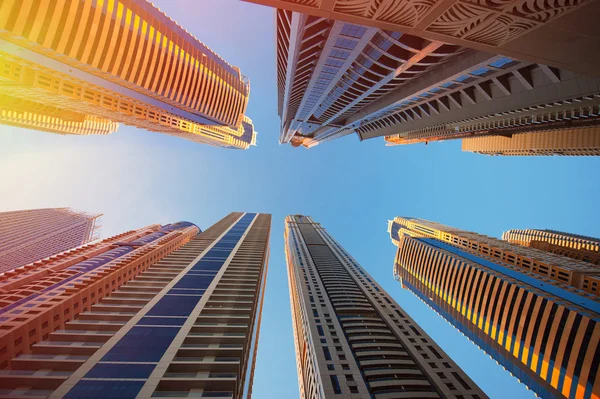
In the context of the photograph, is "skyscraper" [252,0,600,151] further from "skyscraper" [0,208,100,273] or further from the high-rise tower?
"skyscraper" [0,208,100,273]

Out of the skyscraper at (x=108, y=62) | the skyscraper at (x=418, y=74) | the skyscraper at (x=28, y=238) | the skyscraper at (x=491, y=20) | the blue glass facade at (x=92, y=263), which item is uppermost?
the skyscraper at (x=108, y=62)

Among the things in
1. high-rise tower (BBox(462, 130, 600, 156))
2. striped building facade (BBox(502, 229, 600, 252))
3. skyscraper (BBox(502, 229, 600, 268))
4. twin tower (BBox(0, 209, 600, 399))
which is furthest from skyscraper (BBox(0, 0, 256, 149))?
striped building facade (BBox(502, 229, 600, 252))

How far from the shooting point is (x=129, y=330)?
164 ft

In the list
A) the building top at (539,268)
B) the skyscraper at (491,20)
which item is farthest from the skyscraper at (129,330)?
the building top at (539,268)

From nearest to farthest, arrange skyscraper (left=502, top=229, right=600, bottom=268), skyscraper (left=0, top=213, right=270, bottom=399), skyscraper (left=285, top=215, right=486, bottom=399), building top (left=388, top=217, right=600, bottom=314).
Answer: skyscraper (left=0, top=213, right=270, bottom=399), skyscraper (left=285, top=215, right=486, bottom=399), building top (left=388, top=217, right=600, bottom=314), skyscraper (left=502, top=229, right=600, bottom=268)

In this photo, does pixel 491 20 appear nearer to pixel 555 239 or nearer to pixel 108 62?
pixel 108 62

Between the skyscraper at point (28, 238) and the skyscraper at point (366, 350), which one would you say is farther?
the skyscraper at point (28, 238)

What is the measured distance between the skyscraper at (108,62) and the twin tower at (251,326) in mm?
51474

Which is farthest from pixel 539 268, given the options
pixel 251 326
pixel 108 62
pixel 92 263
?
pixel 108 62

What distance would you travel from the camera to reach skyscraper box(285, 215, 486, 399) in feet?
160

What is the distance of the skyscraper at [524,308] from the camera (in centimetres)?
5194

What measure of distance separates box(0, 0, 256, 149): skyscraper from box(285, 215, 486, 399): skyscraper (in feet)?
269

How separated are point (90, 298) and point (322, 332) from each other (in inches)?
1998

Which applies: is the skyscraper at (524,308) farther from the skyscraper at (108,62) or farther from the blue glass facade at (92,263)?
the skyscraper at (108,62)
